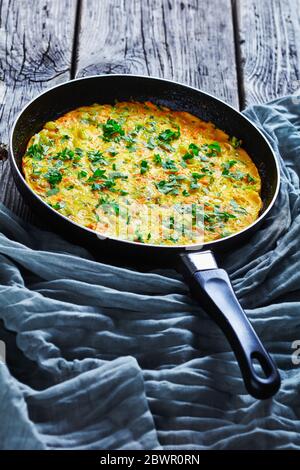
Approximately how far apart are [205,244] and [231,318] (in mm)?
293

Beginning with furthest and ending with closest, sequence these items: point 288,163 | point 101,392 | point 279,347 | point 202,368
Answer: point 288,163 < point 279,347 < point 202,368 < point 101,392

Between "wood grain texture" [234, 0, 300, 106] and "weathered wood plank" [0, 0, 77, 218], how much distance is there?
0.79m

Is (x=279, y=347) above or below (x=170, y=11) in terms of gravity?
below

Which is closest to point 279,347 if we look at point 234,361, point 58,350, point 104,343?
point 234,361

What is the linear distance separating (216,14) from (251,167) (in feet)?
3.90

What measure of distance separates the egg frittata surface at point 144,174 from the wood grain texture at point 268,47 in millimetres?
528

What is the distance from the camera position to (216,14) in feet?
10.8

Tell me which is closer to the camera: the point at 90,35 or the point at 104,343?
the point at 104,343

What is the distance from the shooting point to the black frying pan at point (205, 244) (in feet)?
5.40

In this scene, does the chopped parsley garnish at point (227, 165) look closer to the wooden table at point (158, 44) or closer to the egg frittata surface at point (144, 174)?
the egg frittata surface at point (144, 174)

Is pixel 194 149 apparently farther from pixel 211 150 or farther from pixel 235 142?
pixel 235 142

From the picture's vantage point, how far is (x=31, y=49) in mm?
2945

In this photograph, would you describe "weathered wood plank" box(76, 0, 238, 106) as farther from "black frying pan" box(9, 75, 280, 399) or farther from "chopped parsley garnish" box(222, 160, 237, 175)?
"chopped parsley garnish" box(222, 160, 237, 175)

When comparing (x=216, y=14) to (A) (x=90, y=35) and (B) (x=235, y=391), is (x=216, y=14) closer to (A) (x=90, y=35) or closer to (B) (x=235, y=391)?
(A) (x=90, y=35)
